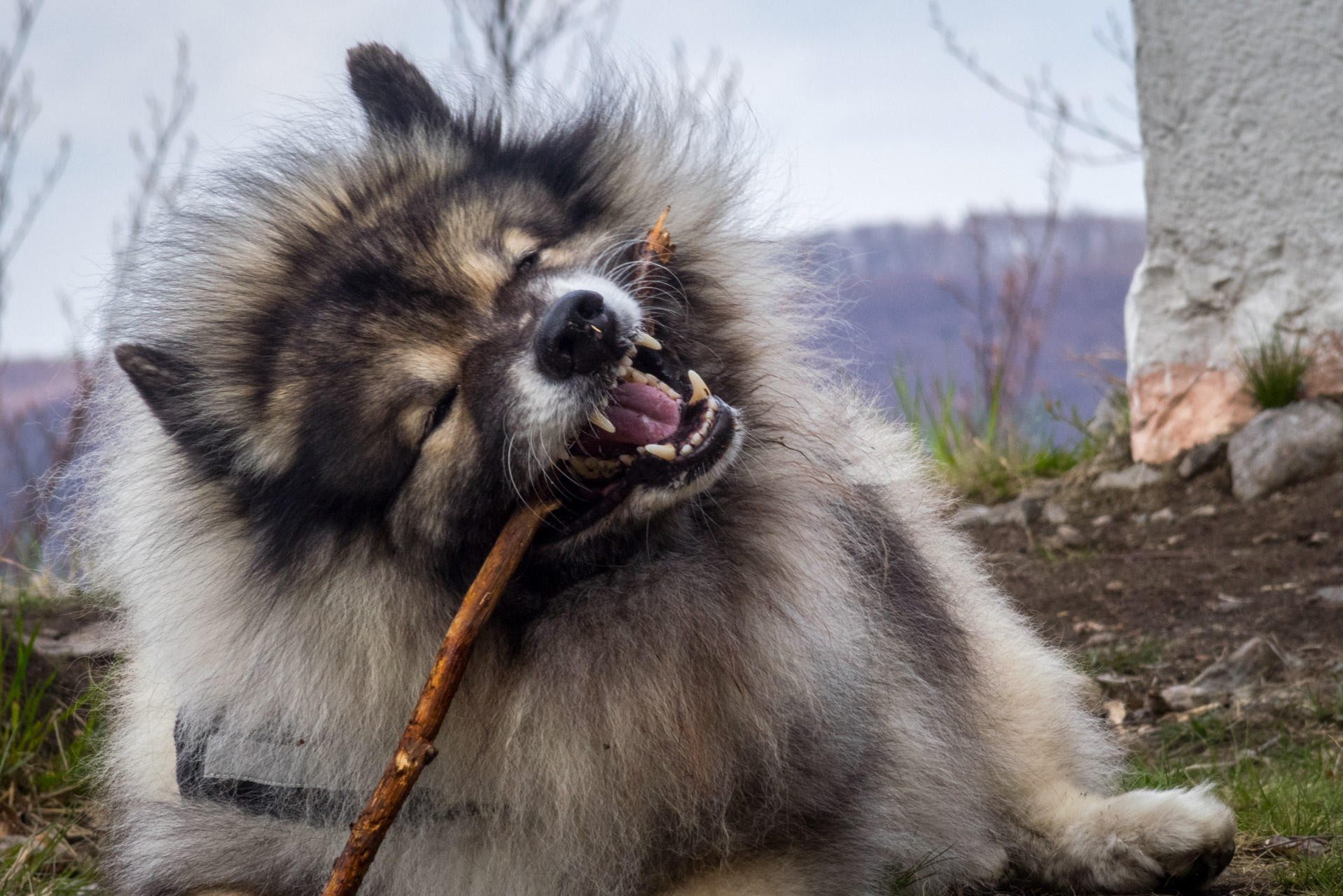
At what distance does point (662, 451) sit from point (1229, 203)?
187 inches

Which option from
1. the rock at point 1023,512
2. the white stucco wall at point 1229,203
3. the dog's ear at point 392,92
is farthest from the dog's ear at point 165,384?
the white stucco wall at point 1229,203

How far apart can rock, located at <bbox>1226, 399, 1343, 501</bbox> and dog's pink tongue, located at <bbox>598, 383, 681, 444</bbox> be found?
13.7 feet

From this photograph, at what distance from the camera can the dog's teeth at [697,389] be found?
77.9 inches

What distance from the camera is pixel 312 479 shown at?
1982 mm

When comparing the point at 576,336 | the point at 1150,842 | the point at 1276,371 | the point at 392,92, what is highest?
the point at 392,92

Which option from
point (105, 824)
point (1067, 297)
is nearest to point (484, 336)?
point (105, 824)

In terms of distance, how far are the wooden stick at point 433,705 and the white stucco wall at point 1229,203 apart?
4.70 meters

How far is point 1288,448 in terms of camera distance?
5.23 meters

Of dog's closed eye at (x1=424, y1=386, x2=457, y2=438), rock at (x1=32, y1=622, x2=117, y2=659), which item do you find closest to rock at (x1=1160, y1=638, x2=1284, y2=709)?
dog's closed eye at (x1=424, y1=386, x2=457, y2=438)

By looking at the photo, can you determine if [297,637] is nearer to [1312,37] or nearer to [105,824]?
[105,824]

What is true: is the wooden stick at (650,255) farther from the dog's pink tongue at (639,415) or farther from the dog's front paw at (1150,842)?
the dog's front paw at (1150,842)

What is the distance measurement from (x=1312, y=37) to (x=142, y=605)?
213 inches

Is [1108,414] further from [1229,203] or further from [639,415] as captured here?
[639,415]

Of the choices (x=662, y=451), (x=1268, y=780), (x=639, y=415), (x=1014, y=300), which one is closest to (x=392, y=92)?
(x=639, y=415)
